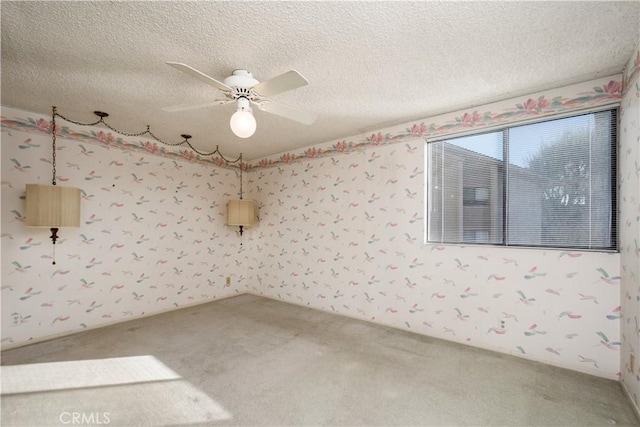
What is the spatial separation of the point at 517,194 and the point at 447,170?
0.69 metres

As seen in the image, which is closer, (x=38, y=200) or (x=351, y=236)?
(x=38, y=200)

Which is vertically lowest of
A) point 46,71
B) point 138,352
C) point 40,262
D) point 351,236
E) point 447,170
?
point 138,352

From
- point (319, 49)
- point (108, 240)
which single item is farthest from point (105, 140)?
point (319, 49)

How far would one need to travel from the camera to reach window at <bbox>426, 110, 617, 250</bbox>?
2.26m

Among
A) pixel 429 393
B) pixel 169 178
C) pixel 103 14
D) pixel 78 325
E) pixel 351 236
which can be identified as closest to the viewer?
pixel 103 14

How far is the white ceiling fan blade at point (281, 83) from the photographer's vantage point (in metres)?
1.60

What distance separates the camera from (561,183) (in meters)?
2.41

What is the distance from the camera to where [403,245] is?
3.19 m

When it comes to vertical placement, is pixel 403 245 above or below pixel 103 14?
below

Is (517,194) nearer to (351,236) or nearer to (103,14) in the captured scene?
(351,236)

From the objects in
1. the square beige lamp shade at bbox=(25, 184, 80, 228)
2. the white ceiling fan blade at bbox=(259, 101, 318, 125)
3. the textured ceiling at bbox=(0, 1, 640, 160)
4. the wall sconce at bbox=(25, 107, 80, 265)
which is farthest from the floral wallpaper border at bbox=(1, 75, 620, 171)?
the white ceiling fan blade at bbox=(259, 101, 318, 125)

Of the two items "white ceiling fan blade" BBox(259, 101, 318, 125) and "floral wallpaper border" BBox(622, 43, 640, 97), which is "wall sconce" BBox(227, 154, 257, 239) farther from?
"floral wallpaper border" BBox(622, 43, 640, 97)

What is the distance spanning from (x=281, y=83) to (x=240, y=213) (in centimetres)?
310

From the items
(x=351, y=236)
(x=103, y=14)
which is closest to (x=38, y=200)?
(x=103, y=14)
